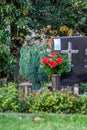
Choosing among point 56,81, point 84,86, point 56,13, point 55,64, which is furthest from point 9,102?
point 56,13

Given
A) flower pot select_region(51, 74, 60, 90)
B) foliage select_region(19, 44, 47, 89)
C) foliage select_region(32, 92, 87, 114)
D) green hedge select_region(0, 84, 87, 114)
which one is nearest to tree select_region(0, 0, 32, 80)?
foliage select_region(19, 44, 47, 89)

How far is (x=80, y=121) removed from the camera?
6.36m

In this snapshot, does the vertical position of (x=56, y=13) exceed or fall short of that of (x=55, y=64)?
it exceeds it

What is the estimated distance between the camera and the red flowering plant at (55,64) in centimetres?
922

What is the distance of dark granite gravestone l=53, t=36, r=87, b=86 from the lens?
1017 centimetres

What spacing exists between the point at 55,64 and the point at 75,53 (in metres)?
1.20

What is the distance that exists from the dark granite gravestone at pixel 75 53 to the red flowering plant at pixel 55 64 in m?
0.66

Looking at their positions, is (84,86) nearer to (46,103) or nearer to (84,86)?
(84,86)

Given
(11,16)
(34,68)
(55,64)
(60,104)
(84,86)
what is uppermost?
(11,16)

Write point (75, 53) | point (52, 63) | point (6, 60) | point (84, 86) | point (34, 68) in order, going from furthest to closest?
1. point (6, 60)
2. point (34, 68)
3. point (75, 53)
4. point (84, 86)
5. point (52, 63)

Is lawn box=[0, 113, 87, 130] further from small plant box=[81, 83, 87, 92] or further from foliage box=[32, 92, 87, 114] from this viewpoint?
small plant box=[81, 83, 87, 92]

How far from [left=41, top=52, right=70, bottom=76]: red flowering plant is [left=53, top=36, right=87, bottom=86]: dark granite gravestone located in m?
0.66

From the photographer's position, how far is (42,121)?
641 cm

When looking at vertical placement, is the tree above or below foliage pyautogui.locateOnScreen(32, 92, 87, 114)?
above
